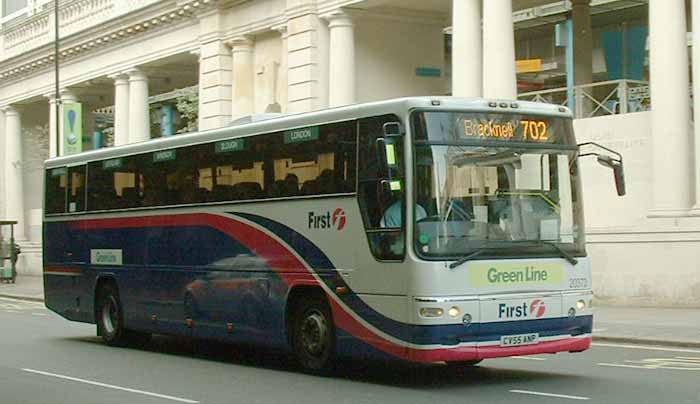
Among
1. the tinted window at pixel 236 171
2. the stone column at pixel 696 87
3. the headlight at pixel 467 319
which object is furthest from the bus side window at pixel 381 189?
the stone column at pixel 696 87

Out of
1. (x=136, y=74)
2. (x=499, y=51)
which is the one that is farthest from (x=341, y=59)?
(x=136, y=74)

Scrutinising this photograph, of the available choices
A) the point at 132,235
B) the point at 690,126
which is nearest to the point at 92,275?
the point at 132,235

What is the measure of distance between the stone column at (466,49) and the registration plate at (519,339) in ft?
58.1

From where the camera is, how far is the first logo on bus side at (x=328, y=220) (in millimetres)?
14945

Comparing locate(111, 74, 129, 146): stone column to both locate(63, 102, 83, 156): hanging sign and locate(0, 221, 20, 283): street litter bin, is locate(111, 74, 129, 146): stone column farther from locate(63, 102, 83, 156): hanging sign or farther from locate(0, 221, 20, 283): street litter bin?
locate(0, 221, 20, 283): street litter bin

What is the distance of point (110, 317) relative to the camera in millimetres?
20797

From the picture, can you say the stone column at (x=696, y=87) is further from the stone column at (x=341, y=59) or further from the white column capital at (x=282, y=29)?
the white column capital at (x=282, y=29)

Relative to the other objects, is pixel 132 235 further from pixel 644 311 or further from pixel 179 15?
pixel 179 15

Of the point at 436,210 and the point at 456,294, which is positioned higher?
the point at 436,210

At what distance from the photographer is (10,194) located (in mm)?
57375

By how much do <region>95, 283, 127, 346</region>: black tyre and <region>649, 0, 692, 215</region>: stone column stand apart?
1163cm

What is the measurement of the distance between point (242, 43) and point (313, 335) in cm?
2493

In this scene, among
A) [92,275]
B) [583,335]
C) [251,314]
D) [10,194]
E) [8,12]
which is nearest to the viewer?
[583,335]

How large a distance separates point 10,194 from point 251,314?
142 feet
